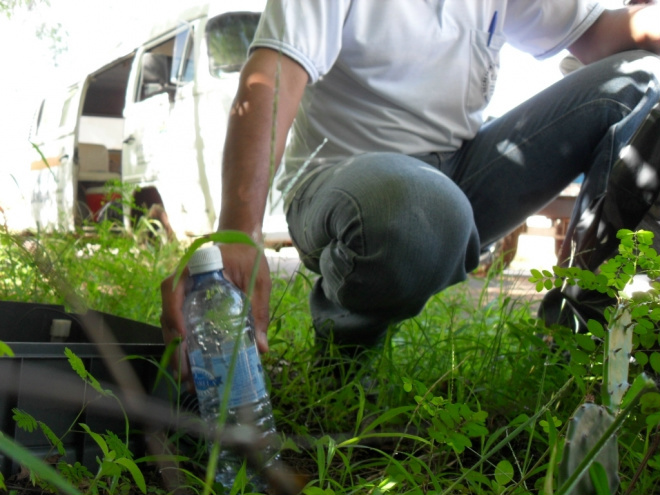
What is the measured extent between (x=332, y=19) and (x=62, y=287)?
121 cm

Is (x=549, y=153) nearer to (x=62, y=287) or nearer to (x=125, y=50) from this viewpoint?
(x=62, y=287)

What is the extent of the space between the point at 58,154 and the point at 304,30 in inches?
283

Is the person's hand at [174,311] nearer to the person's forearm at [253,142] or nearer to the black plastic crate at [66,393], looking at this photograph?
the black plastic crate at [66,393]

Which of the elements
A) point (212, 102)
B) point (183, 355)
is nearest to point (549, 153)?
point (183, 355)

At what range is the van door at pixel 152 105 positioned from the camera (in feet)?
18.8

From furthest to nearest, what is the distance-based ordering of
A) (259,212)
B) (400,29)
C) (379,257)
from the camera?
1. (400,29)
2. (379,257)
3. (259,212)

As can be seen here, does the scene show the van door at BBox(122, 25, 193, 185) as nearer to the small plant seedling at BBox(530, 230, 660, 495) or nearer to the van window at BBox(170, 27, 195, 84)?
the van window at BBox(170, 27, 195, 84)

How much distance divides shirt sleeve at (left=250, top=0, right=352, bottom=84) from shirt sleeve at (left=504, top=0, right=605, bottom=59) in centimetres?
72

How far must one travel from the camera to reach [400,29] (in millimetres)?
1833

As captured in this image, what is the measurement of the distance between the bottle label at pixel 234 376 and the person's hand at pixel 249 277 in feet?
0.21

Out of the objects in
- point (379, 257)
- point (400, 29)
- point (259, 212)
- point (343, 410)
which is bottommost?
point (343, 410)

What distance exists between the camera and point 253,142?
4.64 feet

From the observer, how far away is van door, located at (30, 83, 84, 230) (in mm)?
6855

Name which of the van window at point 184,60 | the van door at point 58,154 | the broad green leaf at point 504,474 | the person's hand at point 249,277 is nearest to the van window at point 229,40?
the van window at point 184,60
